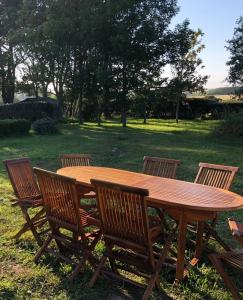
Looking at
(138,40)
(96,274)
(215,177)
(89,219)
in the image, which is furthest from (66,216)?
(138,40)

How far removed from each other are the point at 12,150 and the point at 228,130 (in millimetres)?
8680

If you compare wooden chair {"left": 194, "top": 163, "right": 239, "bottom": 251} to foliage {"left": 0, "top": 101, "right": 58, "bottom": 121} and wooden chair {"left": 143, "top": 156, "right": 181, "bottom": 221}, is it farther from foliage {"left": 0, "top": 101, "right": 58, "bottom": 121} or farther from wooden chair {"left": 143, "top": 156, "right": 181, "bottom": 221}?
foliage {"left": 0, "top": 101, "right": 58, "bottom": 121}

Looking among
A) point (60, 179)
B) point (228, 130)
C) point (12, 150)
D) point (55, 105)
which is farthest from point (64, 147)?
point (55, 105)

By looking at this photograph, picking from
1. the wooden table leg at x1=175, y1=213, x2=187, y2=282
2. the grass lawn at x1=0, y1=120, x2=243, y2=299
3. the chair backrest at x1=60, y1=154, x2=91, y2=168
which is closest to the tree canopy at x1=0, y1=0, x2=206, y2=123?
the grass lawn at x1=0, y1=120, x2=243, y2=299

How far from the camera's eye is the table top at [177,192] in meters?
3.17

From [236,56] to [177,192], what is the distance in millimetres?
23276

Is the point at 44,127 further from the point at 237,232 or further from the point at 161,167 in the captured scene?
the point at 237,232

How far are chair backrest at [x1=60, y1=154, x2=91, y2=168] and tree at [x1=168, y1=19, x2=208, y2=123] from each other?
15.7 m

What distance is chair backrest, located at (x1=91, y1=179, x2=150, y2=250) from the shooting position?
9.53ft

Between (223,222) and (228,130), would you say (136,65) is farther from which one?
(223,222)

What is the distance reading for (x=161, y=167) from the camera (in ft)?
16.1

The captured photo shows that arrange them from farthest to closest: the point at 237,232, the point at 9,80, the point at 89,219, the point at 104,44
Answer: the point at 9,80, the point at 104,44, the point at 89,219, the point at 237,232

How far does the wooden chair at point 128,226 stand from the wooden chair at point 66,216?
0.90 ft

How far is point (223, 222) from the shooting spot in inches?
204
